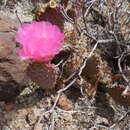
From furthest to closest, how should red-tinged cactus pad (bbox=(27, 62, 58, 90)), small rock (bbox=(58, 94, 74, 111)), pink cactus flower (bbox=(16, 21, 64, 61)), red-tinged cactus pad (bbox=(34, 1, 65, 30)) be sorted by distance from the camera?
small rock (bbox=(58, 94, 74, 111))
red-tinged cactus pad (bbox=(34, 1, 65, 30))
red-tinged cactus pad (bbox=(27, 62, 58, 90))
pink cactus flower (bbox=(16, 21, 64, 61))

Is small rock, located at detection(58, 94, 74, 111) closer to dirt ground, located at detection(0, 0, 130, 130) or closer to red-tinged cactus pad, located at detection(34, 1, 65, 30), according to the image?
dirt ground, located at detection(0, 0, 130, 130)

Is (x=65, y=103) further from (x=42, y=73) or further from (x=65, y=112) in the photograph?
(x=42, y=73)

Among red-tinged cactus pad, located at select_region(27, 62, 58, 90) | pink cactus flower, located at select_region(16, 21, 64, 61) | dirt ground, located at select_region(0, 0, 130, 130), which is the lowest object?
dirt ground, located at select_region(0, 0, 130, 130)

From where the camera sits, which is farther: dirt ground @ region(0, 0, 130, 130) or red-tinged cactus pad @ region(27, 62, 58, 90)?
dirt ground @ region(0, 0, 130, 130)

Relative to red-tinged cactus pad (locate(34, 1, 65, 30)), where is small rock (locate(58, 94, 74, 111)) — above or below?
below

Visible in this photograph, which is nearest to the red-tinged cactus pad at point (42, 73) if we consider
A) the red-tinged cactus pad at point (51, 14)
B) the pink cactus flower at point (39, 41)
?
the pink cactus flower at point (39, 41)

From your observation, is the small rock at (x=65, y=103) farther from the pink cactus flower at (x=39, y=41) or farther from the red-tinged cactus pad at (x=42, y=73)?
the pink cactus flower at (x=39, y=41)

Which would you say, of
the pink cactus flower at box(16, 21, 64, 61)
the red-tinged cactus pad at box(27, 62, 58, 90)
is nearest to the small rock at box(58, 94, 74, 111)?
the red-tinged cactus pad at box(27, 62, 58, 90)
